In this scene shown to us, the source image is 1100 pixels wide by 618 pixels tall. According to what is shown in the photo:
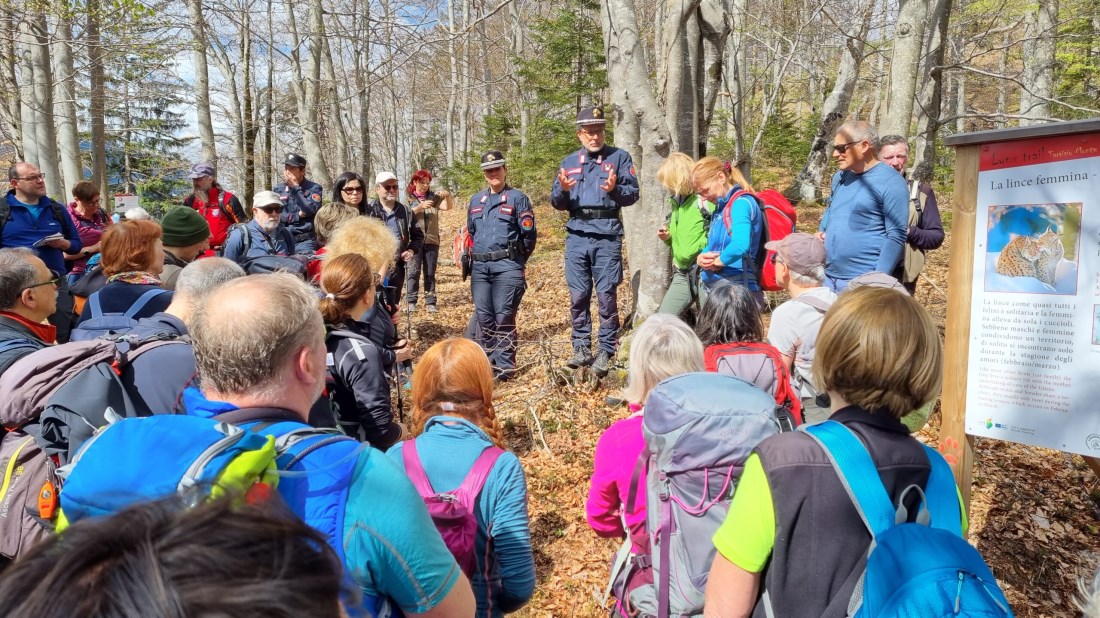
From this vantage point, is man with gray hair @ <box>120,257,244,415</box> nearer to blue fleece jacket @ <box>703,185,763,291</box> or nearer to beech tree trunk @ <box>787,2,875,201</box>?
blue fleece jacket @ <box>703,185,763,291</box>

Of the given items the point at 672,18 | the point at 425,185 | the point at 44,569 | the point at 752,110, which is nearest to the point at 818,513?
the point at 44,569

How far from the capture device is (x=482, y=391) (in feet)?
7.72

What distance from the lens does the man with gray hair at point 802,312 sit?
11.0 ft

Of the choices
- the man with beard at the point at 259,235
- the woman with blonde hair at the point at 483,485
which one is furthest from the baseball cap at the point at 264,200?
the woman with blonde hair at the point at 483,485

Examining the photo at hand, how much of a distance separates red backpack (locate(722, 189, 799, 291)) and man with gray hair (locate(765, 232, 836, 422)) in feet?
3.81

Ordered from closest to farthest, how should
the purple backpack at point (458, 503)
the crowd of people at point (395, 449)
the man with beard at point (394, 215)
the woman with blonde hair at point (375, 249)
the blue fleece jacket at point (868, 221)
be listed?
1. the crowd of people at point (395, 449)
2. the purple backpack at point (458, 503)
3. the woman with blonde hair at point (375, 249)
4. the blue fleece jacket at point (868, 221)
5. the man with beard at point (394, 215)

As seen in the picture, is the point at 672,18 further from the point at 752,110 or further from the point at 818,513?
the point at 752,110

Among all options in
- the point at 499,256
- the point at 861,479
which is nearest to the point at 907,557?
the point at 861,479

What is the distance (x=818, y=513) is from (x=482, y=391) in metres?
1.21

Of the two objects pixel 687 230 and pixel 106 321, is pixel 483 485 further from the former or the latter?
pixel 687 230

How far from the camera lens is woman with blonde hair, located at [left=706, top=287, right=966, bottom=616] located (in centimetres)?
158

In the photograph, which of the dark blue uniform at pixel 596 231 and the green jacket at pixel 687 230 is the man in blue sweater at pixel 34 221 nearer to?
the dark blue uniform at pixel 596 231

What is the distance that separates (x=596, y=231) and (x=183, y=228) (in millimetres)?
3371

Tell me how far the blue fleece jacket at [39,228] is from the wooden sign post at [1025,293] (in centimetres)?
742
